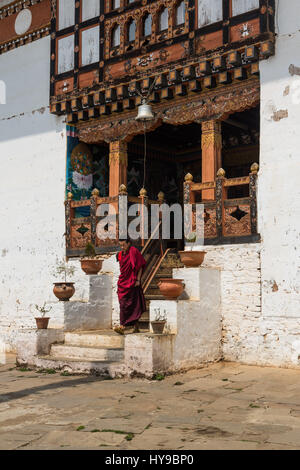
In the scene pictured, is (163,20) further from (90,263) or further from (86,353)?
(86,353)

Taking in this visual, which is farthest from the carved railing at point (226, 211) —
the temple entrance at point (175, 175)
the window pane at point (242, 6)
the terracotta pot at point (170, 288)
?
the window pane at point (242, 6)

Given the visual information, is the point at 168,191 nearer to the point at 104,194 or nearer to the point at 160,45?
the point at 104,194

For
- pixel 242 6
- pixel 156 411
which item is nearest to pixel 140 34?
pixel 242 6

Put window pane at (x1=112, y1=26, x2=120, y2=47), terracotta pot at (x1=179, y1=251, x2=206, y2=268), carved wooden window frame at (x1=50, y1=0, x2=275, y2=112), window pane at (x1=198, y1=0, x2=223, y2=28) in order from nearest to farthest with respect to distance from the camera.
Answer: terracotta pot at (x1=179, y1=251, x2=206, y2=268) < carved wooden window frame at (x1=50, y1=0, x2=275, y2=112) < window pane at (x1=198, y1=0, x2=223, y2=28) < window pane at (x1=112, y1=26, x2=120, y2=47)

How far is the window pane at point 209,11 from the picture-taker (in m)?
8.57

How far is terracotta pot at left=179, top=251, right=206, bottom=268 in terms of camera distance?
7.82m

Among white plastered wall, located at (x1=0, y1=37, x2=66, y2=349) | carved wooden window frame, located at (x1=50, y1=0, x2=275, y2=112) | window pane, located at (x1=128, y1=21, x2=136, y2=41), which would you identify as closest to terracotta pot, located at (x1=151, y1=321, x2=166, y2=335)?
white plastered wall, located at (x1=0, y1=37, x2=66, y2=349)

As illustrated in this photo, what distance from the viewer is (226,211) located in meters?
8.30

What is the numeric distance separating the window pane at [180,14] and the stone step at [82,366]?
5.57 meters

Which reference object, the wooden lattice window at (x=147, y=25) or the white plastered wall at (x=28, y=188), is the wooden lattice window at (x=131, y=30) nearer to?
the wooden lattice window at (x=147, y=25)

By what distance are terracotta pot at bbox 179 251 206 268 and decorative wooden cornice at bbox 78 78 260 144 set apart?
232cm

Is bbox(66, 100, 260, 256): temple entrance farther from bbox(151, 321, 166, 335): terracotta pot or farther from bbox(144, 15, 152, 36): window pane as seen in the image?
bbox(151, 321, 166, 335): terracotta pot

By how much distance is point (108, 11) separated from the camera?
10102 mm

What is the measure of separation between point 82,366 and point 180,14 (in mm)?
5807
